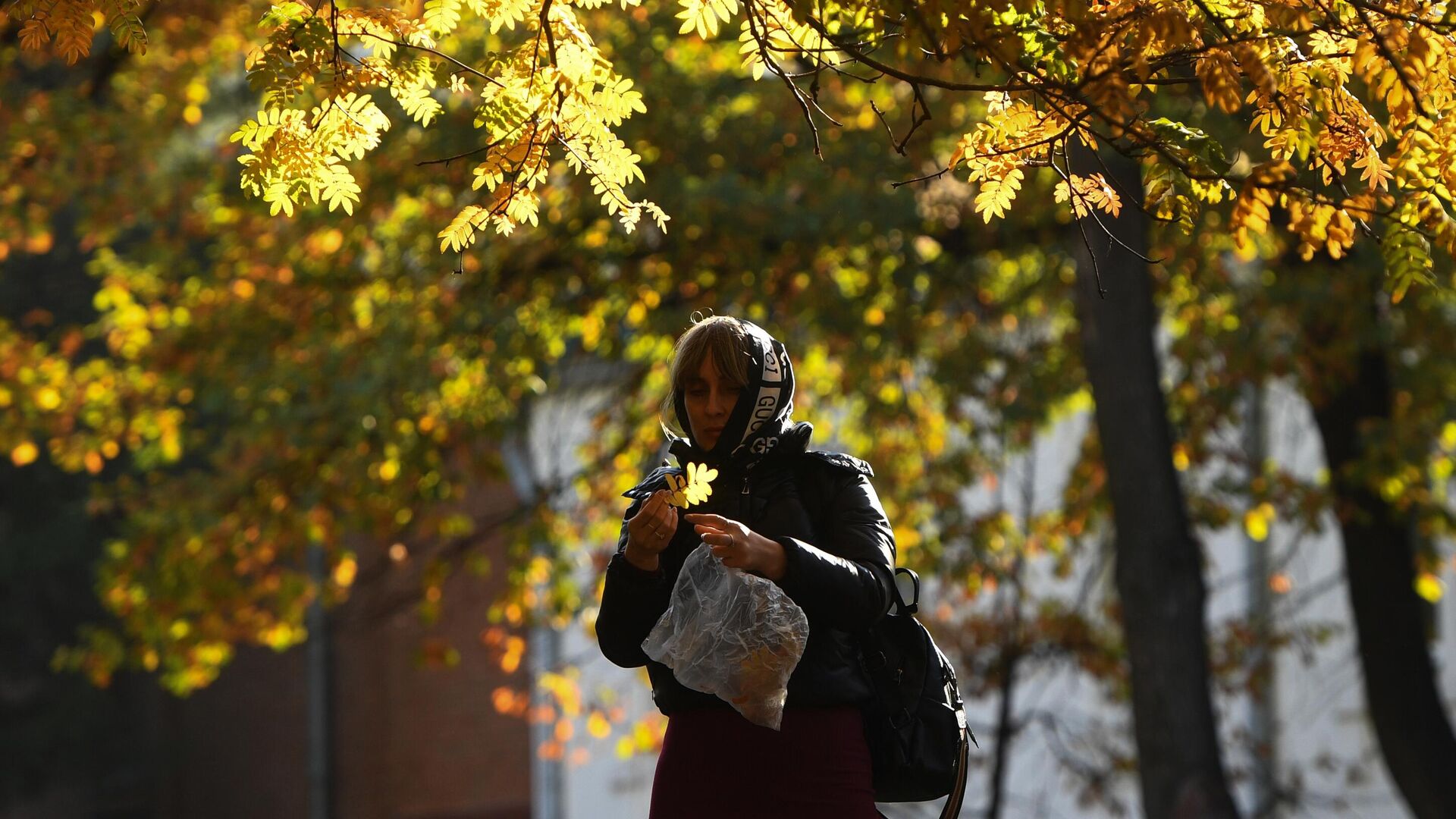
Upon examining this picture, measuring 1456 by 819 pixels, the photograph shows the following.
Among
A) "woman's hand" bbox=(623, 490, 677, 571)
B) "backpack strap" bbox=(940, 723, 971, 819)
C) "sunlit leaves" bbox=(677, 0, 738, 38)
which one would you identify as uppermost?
"sunlit leaves" bbox=(677, 0, 738, 38)

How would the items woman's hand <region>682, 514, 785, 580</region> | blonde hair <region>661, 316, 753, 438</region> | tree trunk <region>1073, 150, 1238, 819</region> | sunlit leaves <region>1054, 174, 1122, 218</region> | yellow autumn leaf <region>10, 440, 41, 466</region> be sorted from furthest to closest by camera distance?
yellow autumn leaf <region>10, 440, 41, 466</region> < tree trunk <region>1073, 150, 1238, 819</region> < sunlit leaves <region>1054, 174, 1122, 218</region> < blonde hair <region>661, 316, 753, 438</region> < woman's hand <region>682, 514, 785, 580</region>

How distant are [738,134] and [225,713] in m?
Answer: 14.2

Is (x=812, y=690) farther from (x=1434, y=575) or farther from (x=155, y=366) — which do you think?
(x=1434, y=575)

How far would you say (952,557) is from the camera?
31.2 feet

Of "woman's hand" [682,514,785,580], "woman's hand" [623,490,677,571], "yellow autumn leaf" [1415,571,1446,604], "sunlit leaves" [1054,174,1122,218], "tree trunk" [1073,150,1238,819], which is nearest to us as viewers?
"woman's hand" [682,514,785,580]

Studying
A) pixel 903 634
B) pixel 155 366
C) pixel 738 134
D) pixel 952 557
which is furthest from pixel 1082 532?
pixel 903 634

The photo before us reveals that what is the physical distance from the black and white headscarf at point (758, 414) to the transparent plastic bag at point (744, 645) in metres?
0.26

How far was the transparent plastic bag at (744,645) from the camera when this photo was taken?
2768 mm

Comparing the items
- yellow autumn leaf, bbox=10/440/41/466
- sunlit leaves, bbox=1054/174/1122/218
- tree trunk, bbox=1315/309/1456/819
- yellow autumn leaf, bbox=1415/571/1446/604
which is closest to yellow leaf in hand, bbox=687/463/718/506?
sunlit leaves, bbox=1054/174/1122/218

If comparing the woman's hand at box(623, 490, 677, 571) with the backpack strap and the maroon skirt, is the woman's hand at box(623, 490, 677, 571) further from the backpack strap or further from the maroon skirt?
the backpack strap

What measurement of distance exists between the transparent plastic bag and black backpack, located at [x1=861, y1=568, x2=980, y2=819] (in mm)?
242

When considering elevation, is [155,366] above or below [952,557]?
above

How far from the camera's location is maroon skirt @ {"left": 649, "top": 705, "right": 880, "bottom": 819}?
2863mm

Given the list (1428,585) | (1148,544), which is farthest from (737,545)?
(1428,585)
